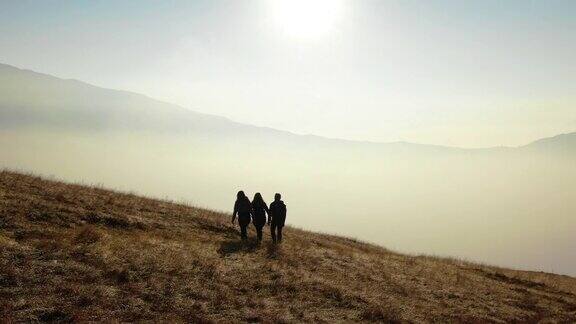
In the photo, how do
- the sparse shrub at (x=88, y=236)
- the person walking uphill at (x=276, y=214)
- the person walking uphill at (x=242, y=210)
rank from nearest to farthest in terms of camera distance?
the sparse shrub at (x=88, y=236) < the person walking uphill at (x=242, y=210) < the person walking uphill at (x=276, y=214)

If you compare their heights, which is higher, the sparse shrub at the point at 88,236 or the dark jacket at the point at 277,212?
the dark jacket at the point at 277,212

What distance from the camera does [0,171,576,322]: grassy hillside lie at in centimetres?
1145

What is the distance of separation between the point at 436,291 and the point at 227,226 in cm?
1093

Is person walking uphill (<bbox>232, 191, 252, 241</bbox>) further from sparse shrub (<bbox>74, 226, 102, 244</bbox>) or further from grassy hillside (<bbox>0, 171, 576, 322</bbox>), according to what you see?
sparse shrub (<bbox>74, 226, 102, 244</bbox>)

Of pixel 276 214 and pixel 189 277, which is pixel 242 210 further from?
pixel 189 277

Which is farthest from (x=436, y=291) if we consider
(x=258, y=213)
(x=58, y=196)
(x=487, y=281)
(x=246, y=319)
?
(x=58, y=196)

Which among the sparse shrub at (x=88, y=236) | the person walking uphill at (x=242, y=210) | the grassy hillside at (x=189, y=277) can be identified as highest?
the person walking uphill at (x=242, y=210)

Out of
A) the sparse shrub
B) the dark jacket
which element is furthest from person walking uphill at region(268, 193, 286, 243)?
the sparse shrub

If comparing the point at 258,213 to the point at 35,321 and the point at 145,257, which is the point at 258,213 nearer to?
the point at 145,257

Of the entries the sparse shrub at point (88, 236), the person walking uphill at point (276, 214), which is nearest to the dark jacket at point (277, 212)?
the person walking uphill at point (276, 214)

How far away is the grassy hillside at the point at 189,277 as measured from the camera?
1145 centimetres

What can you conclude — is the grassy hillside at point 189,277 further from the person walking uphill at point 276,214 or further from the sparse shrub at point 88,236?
the person walking uphill at point 276,214

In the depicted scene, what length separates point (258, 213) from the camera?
2164 centimetres

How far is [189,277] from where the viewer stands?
45.8 feet
